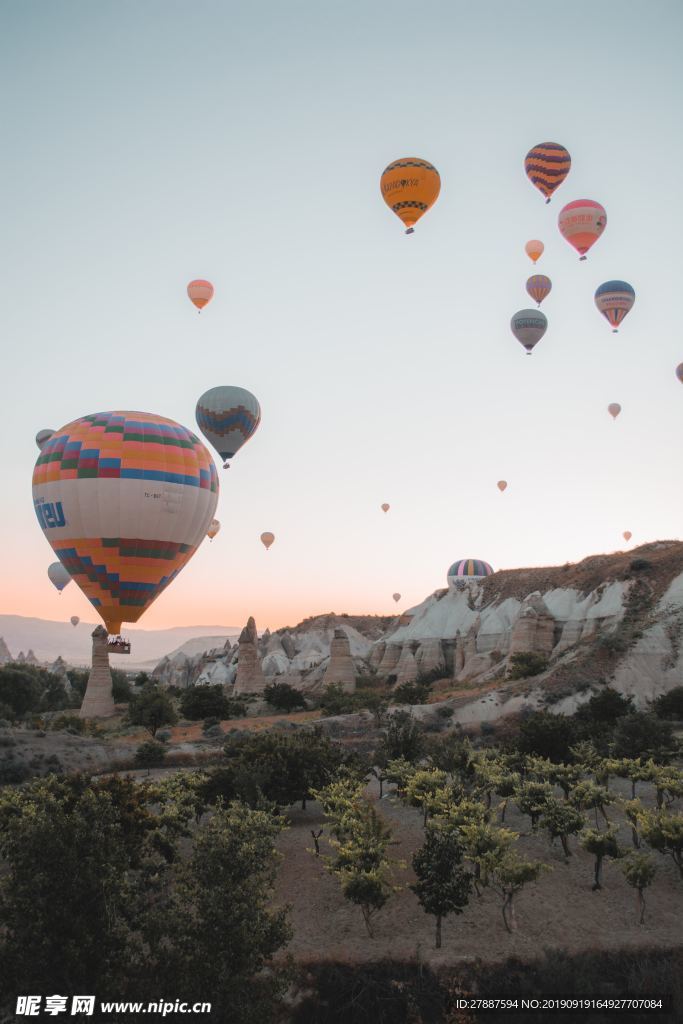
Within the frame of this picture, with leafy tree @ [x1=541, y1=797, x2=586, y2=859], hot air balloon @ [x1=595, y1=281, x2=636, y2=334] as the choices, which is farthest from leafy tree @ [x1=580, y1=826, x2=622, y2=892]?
hot air balloon @ [x1=595, y1=281, x2=636, y2=334]

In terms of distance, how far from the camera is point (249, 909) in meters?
15.1

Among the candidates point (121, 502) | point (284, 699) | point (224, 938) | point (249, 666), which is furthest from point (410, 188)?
point (249, 666)

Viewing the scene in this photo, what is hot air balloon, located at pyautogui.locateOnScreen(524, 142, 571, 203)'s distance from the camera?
5484 centimetres

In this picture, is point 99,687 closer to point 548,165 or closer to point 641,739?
point 641,739

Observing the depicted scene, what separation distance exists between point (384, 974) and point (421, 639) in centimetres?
6980

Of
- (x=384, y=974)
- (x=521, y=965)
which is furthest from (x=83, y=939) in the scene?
(x=521, y=965)

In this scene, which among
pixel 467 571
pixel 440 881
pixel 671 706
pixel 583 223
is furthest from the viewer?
pixel 467 571

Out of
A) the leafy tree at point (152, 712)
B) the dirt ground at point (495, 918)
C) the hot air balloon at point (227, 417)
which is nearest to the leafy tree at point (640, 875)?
the dirt ground at point (495, 918)

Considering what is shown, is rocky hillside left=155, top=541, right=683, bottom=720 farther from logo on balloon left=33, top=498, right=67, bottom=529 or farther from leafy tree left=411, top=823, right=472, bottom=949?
leafy tree left=411, top=823, right=472, bottom=949

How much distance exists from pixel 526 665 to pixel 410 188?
1449 inches

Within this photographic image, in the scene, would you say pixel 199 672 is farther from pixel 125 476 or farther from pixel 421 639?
pixel 125 476

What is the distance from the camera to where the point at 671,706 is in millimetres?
44500

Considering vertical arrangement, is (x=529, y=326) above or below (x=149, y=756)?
above

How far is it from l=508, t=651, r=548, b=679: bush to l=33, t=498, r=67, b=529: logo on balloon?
118 feet
